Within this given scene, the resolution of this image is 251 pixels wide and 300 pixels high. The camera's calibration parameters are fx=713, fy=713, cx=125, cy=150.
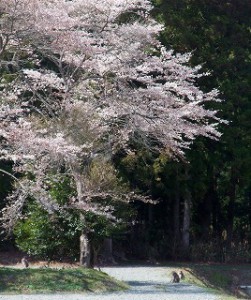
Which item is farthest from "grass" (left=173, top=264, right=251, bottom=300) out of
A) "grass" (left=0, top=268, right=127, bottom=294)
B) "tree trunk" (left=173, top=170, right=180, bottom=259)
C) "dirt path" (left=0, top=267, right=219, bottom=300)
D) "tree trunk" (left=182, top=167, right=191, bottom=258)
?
"grass" (left=0, top=268, right=127, bottom=294)

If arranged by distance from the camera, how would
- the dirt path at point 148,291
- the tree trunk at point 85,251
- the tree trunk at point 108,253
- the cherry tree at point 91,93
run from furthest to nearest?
the tree trunk at point 108,253, the tree trunk at point 85,251, the cherry tree at point 91,93, the dirt path at point 148,291

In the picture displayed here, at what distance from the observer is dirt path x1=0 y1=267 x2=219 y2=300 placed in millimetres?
12219

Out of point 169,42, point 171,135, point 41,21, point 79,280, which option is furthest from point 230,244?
point 41,21

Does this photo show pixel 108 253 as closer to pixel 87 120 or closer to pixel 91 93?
pixel 91 93

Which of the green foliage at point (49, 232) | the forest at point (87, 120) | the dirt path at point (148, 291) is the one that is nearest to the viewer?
the dirt path at point (148, 291)

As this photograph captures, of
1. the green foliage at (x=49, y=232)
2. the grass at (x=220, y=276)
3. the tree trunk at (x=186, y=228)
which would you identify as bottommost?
the grass at (x=220, y=276)

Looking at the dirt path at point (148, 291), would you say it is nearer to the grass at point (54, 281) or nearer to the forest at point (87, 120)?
the grass at point (54, 281)

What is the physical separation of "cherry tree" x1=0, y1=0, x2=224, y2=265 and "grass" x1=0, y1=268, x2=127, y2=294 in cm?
111

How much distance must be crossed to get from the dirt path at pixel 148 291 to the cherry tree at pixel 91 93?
1656 millimetres

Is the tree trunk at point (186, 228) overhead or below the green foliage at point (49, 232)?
overhead

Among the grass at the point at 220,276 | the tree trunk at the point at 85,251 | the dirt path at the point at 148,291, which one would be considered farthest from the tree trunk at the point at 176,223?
the tree trunk at the point at 85,251

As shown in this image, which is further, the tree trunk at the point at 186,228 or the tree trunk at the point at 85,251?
the tree trunk at the point at 186,228

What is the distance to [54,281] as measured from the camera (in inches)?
527

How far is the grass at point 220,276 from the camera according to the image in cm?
1836
